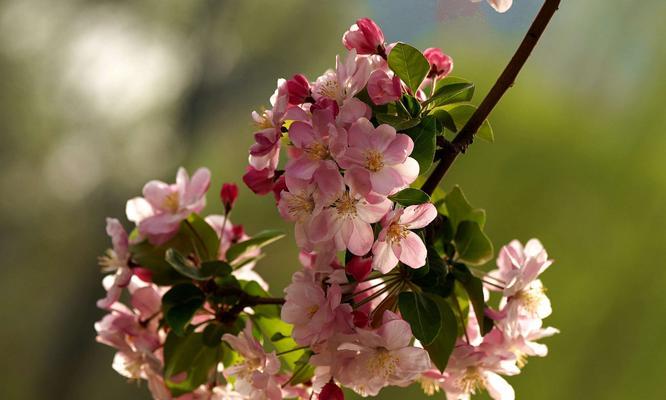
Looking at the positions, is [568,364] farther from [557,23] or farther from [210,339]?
[210,339]

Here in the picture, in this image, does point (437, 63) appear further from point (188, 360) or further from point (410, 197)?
point (188, 360)

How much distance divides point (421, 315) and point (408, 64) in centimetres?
20

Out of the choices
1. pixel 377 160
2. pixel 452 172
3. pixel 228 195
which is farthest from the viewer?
pixel 452 172

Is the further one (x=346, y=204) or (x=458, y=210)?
(x=458, y=210)

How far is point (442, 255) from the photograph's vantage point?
71 cm

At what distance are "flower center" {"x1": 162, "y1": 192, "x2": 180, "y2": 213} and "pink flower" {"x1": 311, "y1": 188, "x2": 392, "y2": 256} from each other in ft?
0.94

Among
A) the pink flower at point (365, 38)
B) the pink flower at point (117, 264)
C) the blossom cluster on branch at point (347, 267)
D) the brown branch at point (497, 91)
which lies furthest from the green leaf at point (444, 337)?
the pink flower at point (117, 264)

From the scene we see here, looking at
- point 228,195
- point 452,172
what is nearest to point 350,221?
point 228,195

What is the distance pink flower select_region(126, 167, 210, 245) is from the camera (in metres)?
0.78

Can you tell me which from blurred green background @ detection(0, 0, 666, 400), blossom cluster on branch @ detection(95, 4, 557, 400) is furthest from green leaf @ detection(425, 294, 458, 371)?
blurred green background @ detection(0, 0, 666, 400)

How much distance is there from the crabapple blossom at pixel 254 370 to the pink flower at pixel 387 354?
95 mm

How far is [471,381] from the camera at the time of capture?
0.67m

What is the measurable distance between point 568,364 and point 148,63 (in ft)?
5.76

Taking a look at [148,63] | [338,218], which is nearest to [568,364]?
[148,63]
